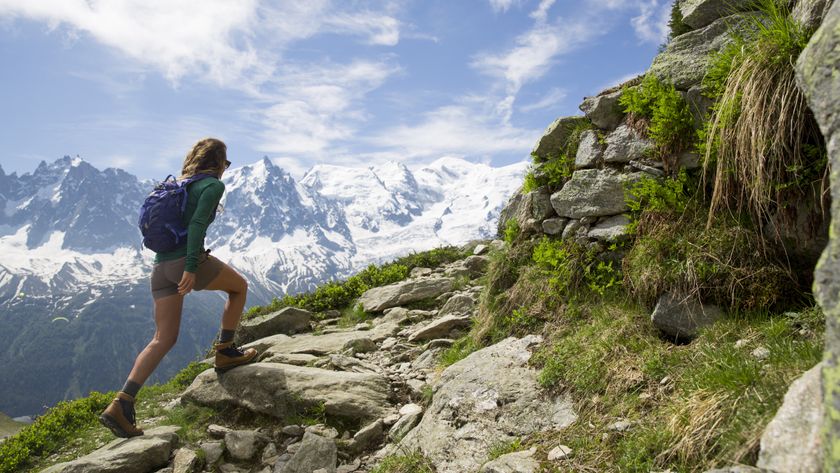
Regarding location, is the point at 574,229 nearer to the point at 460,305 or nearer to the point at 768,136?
the point at 768,136

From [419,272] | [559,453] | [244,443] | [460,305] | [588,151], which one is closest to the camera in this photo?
[559,453]

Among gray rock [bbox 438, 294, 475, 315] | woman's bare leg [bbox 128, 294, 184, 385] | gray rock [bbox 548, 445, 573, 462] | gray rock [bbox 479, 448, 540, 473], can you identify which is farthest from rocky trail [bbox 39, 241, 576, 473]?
woman's bare leg [bbox 128, 294, 184, 385]

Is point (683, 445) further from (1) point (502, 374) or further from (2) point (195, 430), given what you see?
(2) point (195, 430)

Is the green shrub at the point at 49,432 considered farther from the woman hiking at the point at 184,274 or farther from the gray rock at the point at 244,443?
the gray rock at the point at 244,443

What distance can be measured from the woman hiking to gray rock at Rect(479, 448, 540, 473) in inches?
173

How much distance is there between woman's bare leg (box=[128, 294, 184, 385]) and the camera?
6391 millimetres

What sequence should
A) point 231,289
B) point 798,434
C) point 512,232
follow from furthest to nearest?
point 512,232 → point 231,289 → point 798,434

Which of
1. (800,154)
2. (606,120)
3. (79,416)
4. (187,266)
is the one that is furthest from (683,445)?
(79,416)

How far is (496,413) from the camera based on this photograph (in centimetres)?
529

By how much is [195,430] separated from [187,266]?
2.40m

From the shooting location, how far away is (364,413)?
21.9 feet

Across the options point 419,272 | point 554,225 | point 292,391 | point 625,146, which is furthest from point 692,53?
point 419,272

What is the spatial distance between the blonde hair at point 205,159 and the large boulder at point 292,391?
10.0 ft

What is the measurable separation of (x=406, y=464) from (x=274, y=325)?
7.52m
